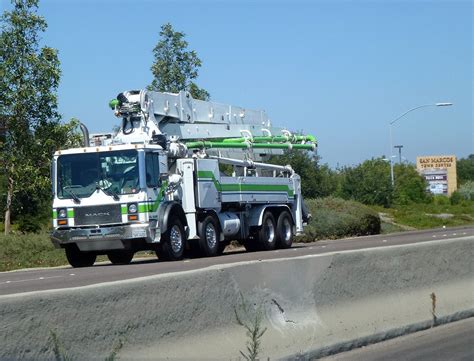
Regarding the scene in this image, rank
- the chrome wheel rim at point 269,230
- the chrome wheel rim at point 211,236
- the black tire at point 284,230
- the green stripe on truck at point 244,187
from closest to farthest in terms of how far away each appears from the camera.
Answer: the chrome wheel rim at point 211,236
the green stripe on truck at point 244,187
the chrome wheel rim at point 269,230
the black tire at point 284,230

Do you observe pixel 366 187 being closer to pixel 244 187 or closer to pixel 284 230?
pixel 284 230

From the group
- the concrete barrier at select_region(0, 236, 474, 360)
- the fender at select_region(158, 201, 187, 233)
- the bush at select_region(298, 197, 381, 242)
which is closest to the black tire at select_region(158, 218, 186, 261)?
the fender at select_region(158, 201, 187, 233)

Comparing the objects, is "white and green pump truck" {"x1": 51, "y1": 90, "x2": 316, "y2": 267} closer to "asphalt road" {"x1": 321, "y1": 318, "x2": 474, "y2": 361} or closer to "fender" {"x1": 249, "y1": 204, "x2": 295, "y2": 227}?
"fender" {"x1": 249, "y1": 204, "x2": 295, "y2": 227}

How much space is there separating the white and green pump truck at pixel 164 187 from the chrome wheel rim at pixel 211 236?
0.03 m

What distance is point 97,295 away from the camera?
652cm

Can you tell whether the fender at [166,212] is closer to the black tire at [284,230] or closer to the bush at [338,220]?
the black tire at [284,230]

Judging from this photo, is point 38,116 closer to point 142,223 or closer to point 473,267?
point 142,223

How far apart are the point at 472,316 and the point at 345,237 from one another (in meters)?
27.9

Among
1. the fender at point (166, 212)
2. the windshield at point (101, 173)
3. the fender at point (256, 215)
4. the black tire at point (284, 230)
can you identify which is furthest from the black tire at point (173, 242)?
the black tire at point (284, 230)

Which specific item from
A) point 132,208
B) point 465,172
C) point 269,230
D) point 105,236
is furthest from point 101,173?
point 465,172

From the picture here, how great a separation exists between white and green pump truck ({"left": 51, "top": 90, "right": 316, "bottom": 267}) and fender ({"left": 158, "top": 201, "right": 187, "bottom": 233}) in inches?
1.1

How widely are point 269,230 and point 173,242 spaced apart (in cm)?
602

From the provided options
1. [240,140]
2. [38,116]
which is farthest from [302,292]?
[38,116]

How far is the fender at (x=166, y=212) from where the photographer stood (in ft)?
66.9
